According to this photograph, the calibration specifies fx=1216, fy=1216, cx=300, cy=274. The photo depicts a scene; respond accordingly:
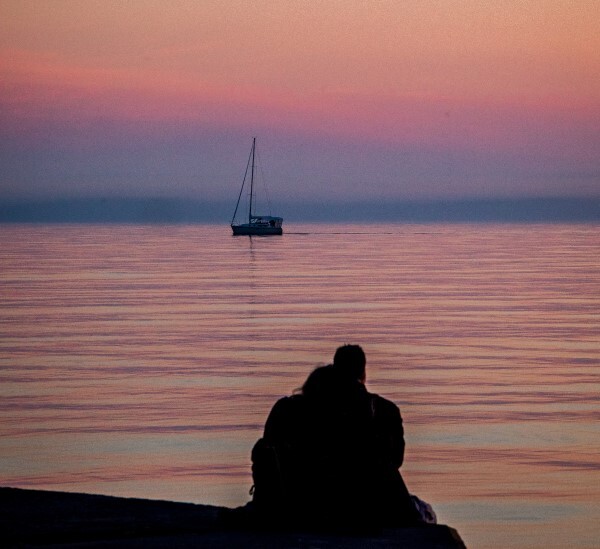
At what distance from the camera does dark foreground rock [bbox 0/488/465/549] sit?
22.5 feet

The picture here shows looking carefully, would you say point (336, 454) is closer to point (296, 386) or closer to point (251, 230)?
point (296, 386)

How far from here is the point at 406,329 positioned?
28391 millimetres

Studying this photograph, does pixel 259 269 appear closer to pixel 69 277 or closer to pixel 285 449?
pixel 69 277

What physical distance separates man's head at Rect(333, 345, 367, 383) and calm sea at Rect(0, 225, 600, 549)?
4.35m

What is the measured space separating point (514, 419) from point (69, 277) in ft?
124

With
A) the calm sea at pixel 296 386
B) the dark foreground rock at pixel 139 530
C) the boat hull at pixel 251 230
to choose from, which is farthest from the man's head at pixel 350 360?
the boat hull at pixel 251 230

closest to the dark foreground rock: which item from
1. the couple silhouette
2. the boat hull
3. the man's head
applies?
the couple silhouette

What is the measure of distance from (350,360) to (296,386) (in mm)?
12202

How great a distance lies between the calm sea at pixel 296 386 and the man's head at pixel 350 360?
4.35 meters

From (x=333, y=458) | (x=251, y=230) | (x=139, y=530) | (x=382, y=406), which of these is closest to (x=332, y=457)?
(x=333, y=458)

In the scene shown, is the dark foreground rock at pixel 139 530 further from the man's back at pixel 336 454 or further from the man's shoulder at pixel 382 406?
the man's shoulder at pixel 382 406

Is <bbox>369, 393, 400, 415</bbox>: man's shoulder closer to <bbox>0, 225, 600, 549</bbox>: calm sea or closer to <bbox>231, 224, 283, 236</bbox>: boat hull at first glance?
<bbox>0, 225, 600, 549</bbox>: calm sea

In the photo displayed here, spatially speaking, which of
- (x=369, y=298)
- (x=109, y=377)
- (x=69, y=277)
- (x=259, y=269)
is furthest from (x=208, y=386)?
(x=259, y=269)

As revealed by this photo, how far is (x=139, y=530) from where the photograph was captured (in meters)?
7.36
